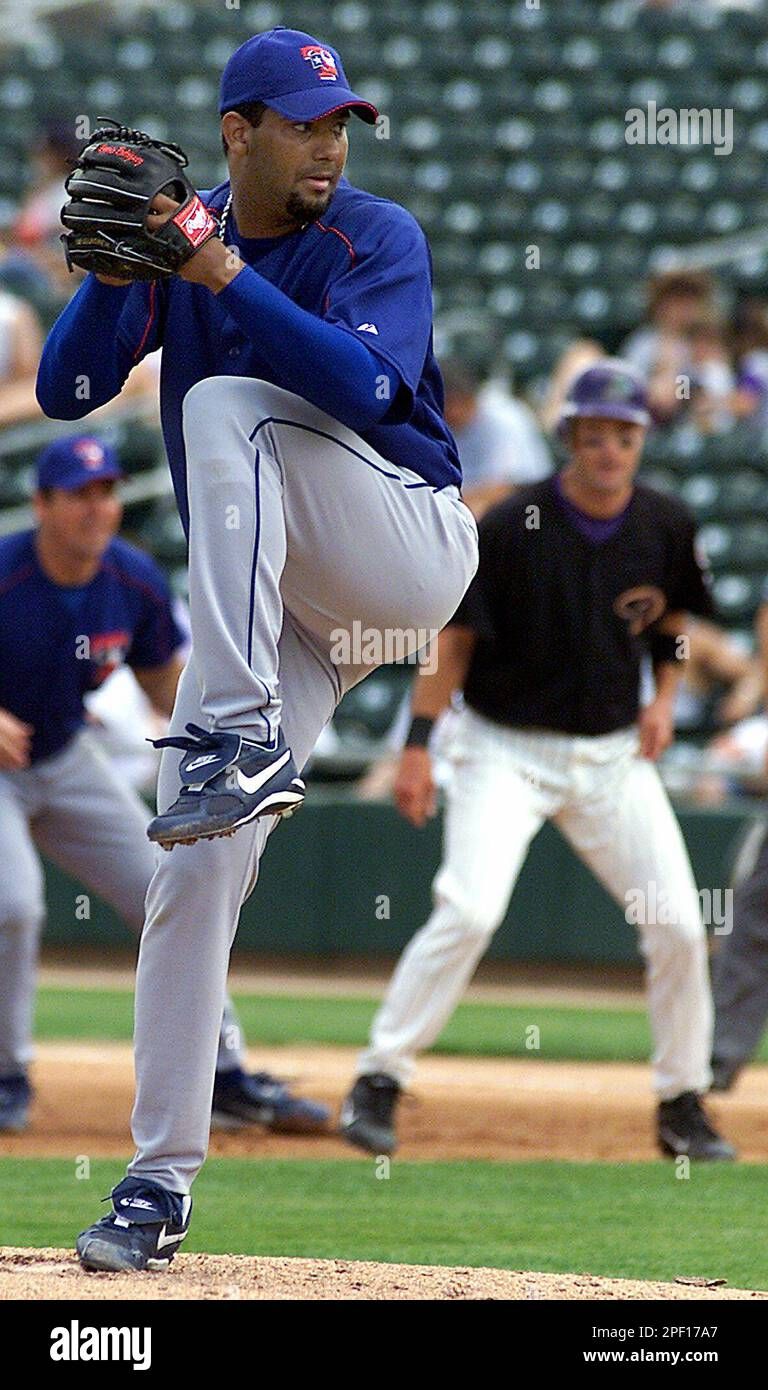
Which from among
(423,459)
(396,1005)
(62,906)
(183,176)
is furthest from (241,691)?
(62,906)

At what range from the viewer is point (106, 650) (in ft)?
20.3

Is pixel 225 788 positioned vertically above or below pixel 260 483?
below

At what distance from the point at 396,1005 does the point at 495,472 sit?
430 centimetres

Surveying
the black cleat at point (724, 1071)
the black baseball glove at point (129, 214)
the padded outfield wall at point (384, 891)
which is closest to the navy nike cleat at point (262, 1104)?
the black cleat at point (724, 1071)

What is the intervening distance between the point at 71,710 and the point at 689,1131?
224 cm

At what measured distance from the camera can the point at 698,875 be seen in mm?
9289

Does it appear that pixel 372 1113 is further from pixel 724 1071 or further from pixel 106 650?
pixel 106 650

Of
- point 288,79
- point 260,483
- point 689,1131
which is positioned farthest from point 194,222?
point 689,1131

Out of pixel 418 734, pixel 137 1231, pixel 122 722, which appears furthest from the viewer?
pixel 122 722

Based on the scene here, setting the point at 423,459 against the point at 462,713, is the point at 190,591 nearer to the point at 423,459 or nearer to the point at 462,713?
the point at 423,459

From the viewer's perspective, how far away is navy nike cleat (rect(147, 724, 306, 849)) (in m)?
3.05

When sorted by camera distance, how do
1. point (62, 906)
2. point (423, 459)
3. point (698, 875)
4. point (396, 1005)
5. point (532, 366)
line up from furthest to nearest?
point (532, 366) → point (62, 906) → point (698, 875) → point (396, 1005) → point (423, 459)

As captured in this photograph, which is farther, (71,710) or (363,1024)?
(363,1024)
